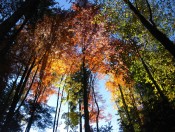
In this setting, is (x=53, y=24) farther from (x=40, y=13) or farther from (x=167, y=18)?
Result: (x=167, y=18)

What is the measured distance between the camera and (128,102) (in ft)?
97.5

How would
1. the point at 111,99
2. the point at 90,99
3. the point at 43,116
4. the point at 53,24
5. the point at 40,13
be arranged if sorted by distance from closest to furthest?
the point at 40,13 → the point at 53,24 → the point at 43,116 → the point at 90,99 → the point at 111,99

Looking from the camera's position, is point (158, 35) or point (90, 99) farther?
point (90, 99)

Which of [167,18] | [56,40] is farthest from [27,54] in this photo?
[167,18]

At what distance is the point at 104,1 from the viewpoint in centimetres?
1423

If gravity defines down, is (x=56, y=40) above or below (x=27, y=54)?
above

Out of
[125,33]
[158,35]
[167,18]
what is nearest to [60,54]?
[125,33]

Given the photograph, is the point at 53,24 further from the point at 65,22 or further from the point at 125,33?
the point at 125,33

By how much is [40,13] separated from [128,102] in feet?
68.5

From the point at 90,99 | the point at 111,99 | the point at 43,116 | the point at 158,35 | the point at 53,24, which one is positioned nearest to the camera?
the point at 158,35

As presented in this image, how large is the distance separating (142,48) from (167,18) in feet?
13.1

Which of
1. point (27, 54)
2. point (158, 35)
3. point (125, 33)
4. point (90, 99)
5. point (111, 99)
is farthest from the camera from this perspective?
point (111, 99)

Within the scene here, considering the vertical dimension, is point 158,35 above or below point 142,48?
below

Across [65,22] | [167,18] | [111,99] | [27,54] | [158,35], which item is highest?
[111,99]
